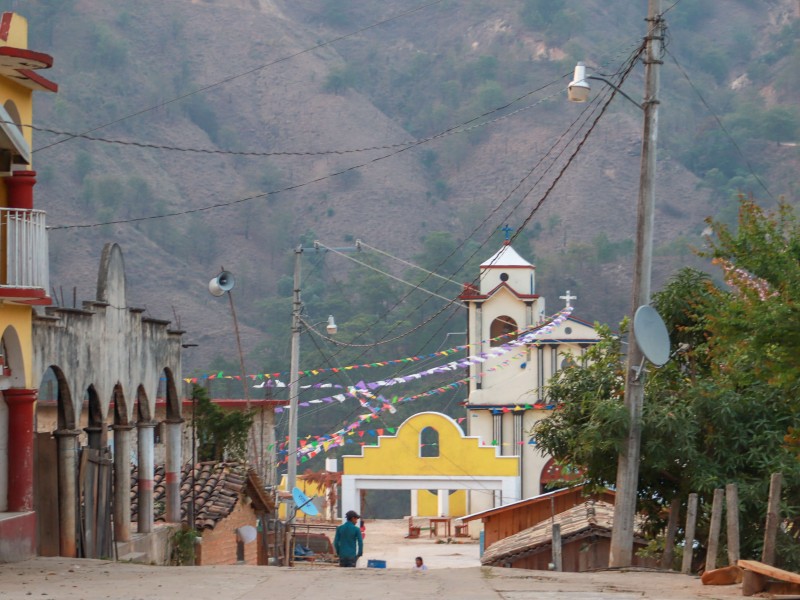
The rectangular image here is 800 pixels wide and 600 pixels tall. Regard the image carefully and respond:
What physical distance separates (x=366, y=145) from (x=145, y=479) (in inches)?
4599

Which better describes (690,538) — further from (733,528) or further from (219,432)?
(219,432)

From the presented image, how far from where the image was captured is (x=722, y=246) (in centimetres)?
1820

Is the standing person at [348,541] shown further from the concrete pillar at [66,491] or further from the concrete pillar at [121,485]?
the concrete pillar at [121,485]

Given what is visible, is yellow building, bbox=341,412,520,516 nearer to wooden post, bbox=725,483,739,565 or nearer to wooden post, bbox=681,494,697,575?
wooden post, bbox=681,494,697,575

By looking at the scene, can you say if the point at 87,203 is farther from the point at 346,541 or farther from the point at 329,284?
the point at 346,541

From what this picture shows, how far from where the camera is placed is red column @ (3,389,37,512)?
17734 millimetres

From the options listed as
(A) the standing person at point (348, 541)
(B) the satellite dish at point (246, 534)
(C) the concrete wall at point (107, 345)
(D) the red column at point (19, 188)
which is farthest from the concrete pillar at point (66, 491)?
(B) the satellite dish at point (246, 534)

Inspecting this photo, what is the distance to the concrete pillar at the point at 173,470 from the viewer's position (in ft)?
78.9

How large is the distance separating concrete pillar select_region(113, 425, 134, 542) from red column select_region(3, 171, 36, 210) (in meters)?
4.48

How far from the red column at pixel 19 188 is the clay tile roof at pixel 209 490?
7.86 meters

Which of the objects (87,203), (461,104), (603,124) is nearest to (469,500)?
(87,203)

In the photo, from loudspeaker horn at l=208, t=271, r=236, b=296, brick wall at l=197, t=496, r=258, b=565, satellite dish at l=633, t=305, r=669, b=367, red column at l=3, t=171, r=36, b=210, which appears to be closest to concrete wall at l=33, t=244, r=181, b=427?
red column at l=3, t=171, r=36, b=210

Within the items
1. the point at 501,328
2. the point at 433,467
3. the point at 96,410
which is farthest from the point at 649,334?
the point at 501,328

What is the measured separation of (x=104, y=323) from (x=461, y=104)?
127 meters
